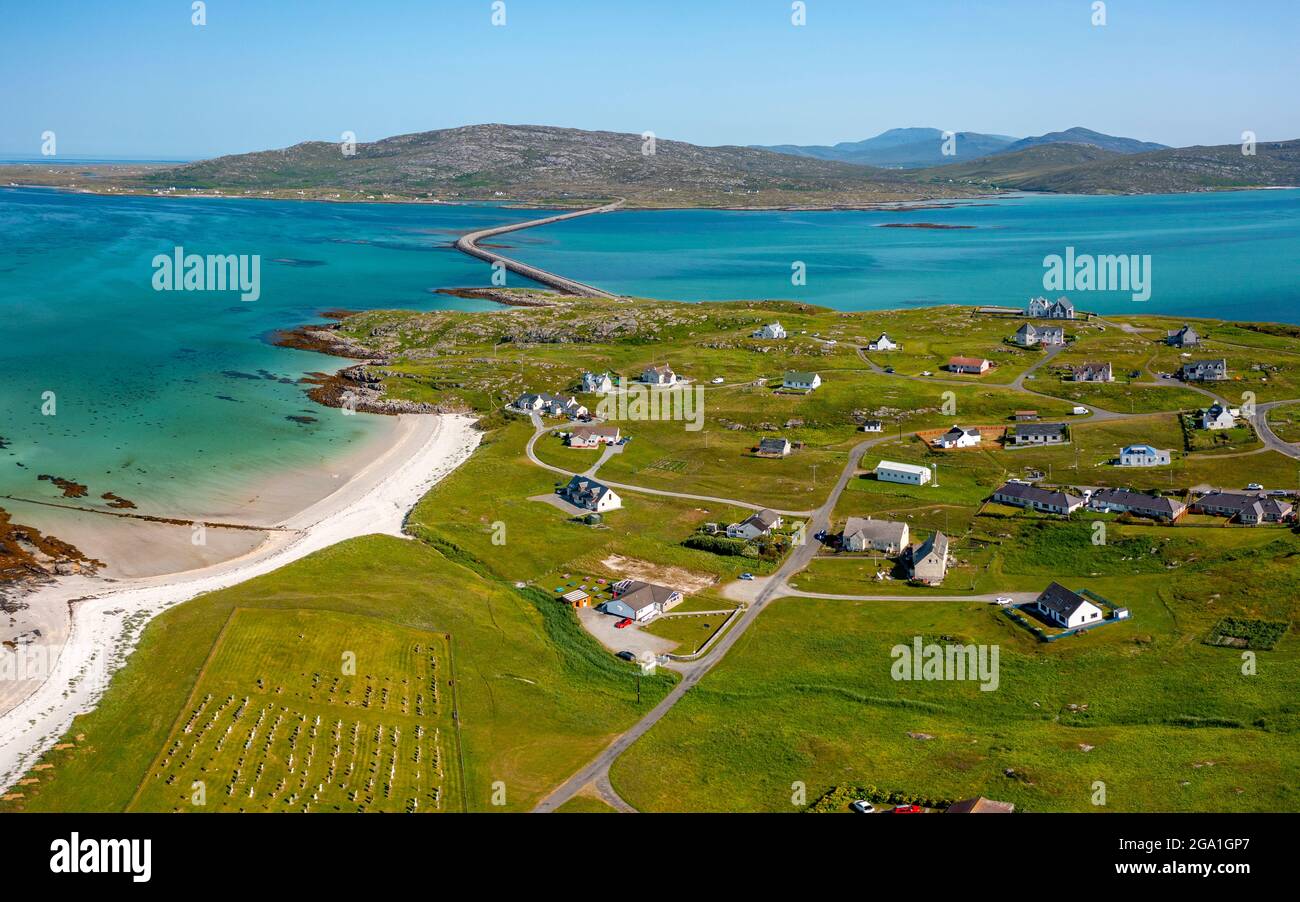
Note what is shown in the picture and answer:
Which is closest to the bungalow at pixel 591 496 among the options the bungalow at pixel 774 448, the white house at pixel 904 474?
the bungalow at pixel 774 448

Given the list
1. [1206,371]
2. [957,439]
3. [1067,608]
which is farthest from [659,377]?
[1067,608]

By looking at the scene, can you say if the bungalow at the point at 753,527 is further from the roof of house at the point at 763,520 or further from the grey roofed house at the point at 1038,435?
the grey roofed house at the point at 1038,435

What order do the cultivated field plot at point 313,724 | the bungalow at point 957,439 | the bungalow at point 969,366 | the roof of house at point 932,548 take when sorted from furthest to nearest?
the bungalow at point 969,366, the bungalow at point 957,439, the roof of house at point 932,548, the cultivated field plot at point 313,724

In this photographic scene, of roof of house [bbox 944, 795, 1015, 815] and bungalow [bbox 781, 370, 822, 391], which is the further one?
bungalow [bbox 781, 370, 822, 391]

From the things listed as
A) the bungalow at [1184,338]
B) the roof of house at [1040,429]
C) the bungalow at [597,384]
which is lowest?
the roof of house at [1040,429]

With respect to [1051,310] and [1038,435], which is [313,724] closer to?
[1038,435]

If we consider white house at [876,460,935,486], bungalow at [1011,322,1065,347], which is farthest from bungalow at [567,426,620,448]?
bungalow at [1011,322,1065,347]

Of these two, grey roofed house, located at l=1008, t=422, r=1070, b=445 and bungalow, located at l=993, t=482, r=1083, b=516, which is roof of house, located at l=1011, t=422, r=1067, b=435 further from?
bungalow, located at l=993, t=482, r=1083, b=516
